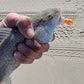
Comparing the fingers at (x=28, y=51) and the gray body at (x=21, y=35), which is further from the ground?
the gray body at (x=21, y=35)

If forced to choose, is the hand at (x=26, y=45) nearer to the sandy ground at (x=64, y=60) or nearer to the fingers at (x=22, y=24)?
the fingers at (x=22, y=24)

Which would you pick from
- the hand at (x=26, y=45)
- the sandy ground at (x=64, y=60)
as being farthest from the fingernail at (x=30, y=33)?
the sandy ground at (x=64, y=60)

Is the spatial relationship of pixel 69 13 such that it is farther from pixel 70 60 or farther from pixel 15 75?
pixel 15 75

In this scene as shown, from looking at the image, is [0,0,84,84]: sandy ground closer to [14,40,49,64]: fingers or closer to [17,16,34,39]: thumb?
[14,40,49,64]: fingers

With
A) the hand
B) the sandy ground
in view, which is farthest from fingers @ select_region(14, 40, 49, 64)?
the sandy ground

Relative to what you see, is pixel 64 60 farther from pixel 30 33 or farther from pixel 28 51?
pixel 30 33

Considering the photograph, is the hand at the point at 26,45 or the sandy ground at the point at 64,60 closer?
the hand at the point at 26,45

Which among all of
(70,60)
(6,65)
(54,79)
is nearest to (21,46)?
(6,65)
